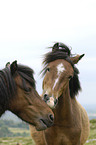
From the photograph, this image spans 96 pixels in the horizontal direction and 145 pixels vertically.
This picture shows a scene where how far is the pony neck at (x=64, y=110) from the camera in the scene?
757 cm

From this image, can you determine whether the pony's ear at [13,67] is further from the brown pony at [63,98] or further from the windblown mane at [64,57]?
the windblown mane at [64,57]

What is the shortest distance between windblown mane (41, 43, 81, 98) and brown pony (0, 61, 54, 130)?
2.60 meters

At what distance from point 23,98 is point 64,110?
291cm

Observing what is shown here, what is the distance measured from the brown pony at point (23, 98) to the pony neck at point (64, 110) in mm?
2464

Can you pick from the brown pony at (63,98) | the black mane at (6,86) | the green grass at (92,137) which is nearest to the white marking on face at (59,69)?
the brown pony at (63,98)

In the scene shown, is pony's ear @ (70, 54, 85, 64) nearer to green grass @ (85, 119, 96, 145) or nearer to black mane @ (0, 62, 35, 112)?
black mane @ (0, 62, 35, 112)

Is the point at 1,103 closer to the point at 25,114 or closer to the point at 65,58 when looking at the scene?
the point at 25,114

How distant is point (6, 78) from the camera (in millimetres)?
4809

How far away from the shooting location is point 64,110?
7668 mm

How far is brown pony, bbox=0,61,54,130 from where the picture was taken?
192 inches

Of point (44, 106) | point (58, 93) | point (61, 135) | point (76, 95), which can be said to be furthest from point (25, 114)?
point (76, 95)

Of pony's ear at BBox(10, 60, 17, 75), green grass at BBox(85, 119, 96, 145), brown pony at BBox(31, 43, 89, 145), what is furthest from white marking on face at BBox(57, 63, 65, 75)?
green grass at BBox(85, 119, 96, 145)

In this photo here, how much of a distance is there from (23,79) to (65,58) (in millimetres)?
2940

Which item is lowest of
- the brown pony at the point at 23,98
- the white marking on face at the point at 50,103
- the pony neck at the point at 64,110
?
the pony neck at the point at 64,110
